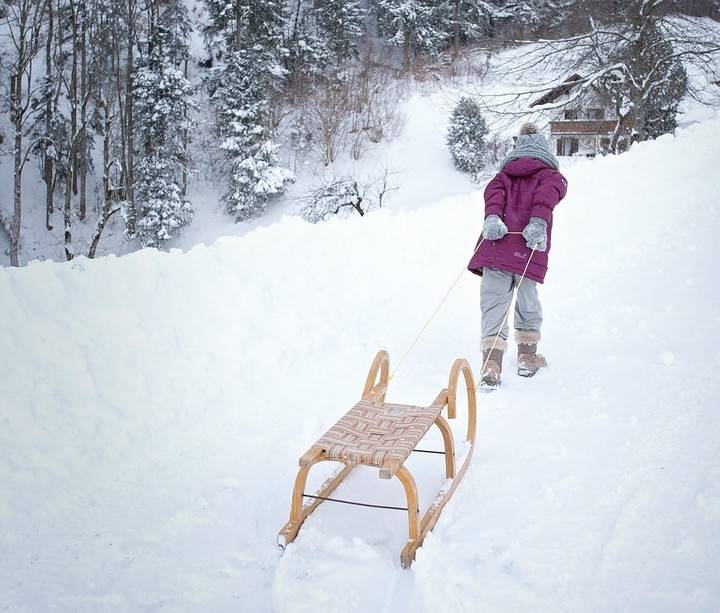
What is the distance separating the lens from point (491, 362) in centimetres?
420

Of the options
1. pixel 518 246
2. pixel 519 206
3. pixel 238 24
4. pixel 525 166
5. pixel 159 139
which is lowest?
pixel 518 246

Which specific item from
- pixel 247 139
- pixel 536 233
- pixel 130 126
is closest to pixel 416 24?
pixel 247 139

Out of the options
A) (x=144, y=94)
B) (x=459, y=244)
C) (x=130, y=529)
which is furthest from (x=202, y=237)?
(x=130, y=529)

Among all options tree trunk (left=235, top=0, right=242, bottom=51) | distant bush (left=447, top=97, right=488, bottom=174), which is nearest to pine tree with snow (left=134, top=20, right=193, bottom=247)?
tree trunk (left=235, top=0, right=242, bottom=51)

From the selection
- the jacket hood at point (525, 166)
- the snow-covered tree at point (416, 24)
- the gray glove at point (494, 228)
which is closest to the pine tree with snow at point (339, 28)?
the snow-covered tree at point (416, 24)

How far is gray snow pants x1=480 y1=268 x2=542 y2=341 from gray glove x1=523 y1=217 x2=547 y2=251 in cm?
34

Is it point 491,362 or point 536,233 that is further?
Answer: point 491,362

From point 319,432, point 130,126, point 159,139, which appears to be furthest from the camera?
point 159,139

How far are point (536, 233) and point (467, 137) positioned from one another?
61.0ft

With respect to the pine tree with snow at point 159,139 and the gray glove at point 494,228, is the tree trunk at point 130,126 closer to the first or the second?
the pine tree with snow at point 159,139

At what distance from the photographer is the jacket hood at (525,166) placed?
13.8 ft

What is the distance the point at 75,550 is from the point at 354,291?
12.3 feet

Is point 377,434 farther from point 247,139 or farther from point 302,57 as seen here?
point 302,57

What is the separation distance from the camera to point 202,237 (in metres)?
20.6
